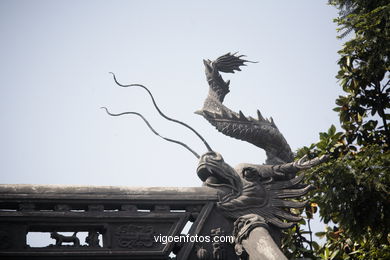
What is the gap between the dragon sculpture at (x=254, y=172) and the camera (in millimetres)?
5840

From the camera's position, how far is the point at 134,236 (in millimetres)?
5418

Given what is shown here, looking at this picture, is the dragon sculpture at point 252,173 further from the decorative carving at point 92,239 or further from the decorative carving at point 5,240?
the decorative carving at point 5,240

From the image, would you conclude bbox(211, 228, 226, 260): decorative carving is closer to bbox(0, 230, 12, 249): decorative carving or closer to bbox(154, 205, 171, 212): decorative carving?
bbox(154, 205, 171, 212): decorative carving

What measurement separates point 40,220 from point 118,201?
68 centimetres

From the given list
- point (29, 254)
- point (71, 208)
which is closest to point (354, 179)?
point (71, 208)

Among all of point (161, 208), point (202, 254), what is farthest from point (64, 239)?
point (202, 254)

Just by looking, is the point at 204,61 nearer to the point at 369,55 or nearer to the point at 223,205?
the point at 223,205

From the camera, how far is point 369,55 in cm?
840

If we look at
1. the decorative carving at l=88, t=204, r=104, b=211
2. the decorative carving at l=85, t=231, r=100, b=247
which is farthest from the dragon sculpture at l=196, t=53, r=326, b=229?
the decorative carving at l=85, t=231, r=100, b=247

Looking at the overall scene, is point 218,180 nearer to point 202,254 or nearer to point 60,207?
point 202,254

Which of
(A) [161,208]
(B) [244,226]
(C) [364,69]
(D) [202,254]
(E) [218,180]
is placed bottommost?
(D) [202,254]

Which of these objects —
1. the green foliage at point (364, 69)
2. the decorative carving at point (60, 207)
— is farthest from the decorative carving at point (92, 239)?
the green foliage at point (364, 69)

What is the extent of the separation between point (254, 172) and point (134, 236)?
1333 mm

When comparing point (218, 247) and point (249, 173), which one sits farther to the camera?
point (249, 173)
